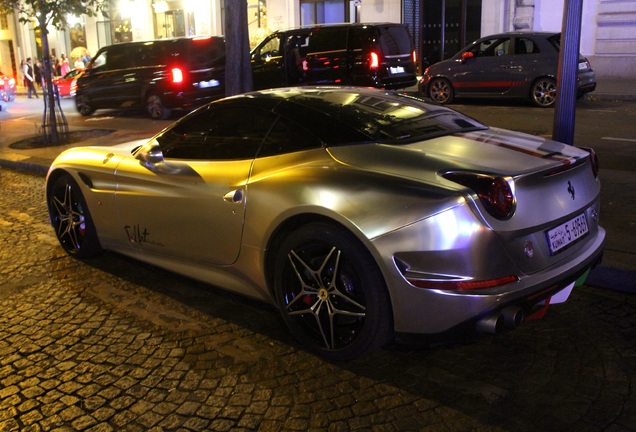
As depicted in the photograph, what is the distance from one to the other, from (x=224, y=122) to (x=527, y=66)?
11834 mm

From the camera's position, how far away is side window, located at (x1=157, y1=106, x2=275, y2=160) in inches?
175

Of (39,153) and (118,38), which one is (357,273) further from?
(118,38)

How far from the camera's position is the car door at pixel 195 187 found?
4.31 m

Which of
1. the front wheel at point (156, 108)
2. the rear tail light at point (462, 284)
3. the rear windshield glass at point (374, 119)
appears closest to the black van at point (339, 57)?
the front wheel at point (156, 108)

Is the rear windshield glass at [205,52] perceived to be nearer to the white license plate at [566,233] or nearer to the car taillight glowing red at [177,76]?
the car taillight glowing red at [177,76]

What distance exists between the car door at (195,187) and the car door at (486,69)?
11.8 meters

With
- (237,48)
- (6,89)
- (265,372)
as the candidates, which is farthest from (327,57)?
(6,89)

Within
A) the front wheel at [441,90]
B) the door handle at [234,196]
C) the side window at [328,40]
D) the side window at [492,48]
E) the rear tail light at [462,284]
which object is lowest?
the front wheel at [441,90]

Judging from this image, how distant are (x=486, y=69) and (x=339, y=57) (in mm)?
3349

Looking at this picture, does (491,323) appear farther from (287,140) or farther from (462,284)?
(287,140)

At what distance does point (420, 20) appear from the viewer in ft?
80.2

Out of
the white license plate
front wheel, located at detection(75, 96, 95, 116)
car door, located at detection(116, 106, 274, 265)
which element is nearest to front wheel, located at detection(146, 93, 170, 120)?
front wheel, located at detection(75, 96, 95, 116)

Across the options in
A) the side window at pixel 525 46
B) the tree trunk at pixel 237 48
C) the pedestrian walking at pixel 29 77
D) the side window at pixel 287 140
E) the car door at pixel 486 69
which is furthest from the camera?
the pedestrian walking at pixel 29 77

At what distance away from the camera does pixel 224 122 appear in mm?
4750
